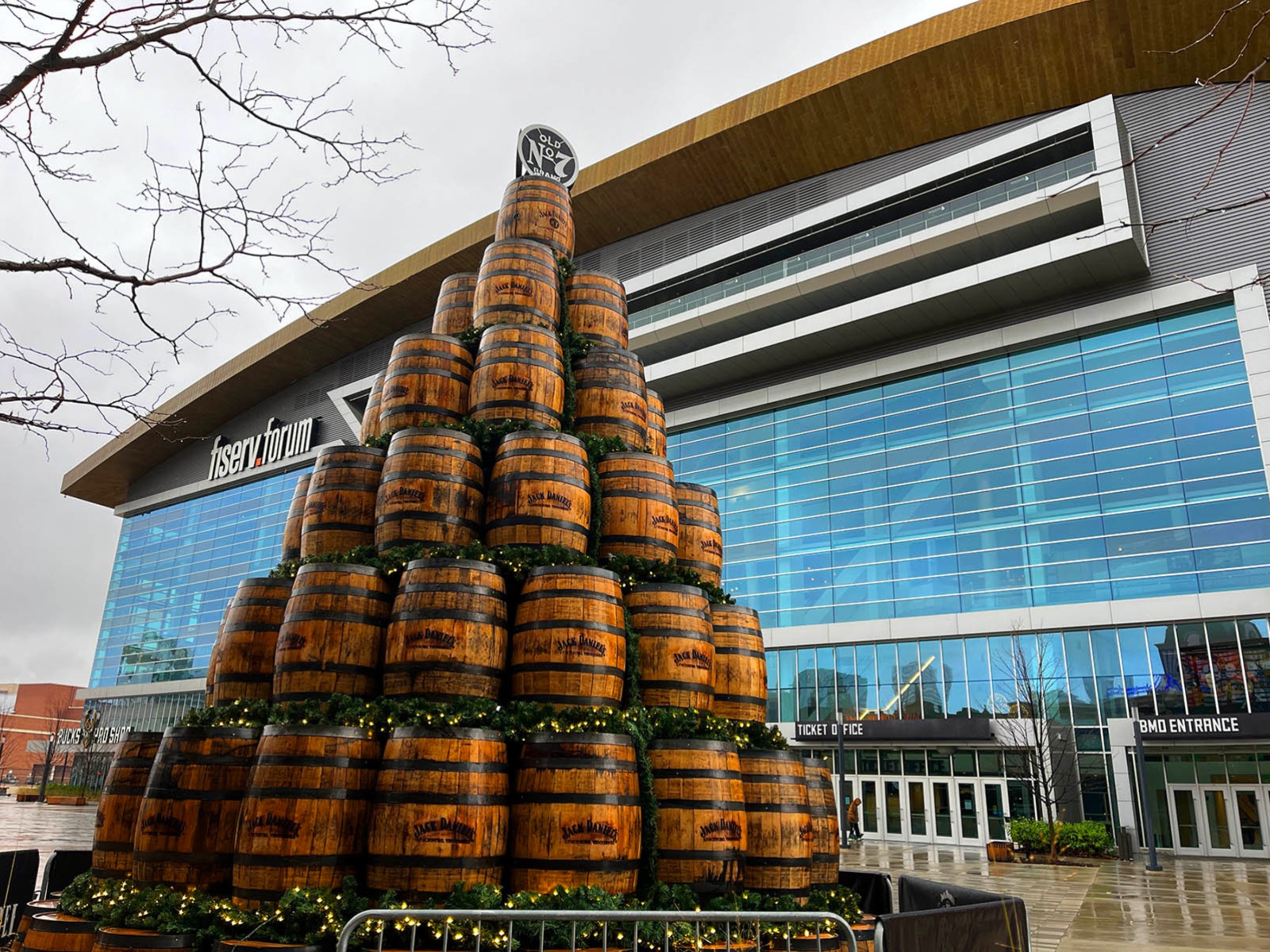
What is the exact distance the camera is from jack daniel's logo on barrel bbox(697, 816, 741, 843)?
6.58m

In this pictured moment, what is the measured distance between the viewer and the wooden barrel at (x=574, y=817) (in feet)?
19.7

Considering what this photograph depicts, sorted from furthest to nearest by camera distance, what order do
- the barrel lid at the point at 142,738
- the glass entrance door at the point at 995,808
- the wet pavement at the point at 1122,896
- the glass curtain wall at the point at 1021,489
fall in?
the glass entrance door at the point at 995,808 < the glass curtain wall at the point at 1021,489 < the wet pavement at the point at 1122,896 < the barrel lid at the point at 142,738

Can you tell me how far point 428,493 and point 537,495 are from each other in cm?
99

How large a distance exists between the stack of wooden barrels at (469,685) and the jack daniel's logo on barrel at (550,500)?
0.02 meters

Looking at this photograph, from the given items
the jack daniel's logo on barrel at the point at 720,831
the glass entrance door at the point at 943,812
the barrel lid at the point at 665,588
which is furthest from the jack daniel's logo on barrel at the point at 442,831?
the glass entrance door at the point at 943,812

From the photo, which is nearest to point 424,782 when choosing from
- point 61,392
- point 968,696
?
point 61,392

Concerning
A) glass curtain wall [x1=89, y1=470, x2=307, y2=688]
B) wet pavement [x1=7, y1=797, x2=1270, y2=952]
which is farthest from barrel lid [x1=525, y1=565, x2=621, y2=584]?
glass curtain wall [x1=89, y1=470, x2=307, y2=688]

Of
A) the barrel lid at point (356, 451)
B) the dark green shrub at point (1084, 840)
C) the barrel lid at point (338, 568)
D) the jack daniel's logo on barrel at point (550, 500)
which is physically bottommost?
the dark green shrub at point (1084, 840)

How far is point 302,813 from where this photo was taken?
19.5ft

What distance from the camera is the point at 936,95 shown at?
31516mm

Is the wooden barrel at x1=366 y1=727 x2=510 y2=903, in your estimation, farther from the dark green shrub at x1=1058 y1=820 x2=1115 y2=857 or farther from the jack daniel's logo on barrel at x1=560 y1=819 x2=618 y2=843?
the dark green shrub at x1=1058 y1=820 x2=1115 y2=857

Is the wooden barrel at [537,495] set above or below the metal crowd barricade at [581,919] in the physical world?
above

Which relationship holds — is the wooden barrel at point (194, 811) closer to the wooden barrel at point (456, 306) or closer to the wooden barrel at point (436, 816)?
the wooden barrel at point (436, 816)

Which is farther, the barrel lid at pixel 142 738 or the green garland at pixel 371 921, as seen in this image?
the barrel lid at pixel 142 738
